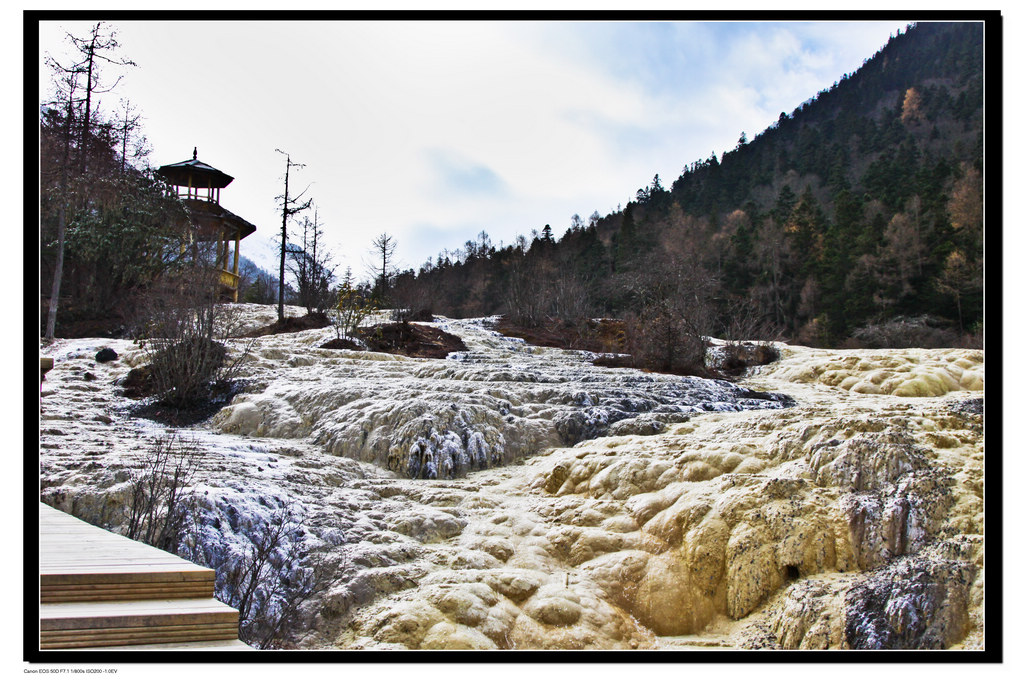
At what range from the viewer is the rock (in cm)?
800

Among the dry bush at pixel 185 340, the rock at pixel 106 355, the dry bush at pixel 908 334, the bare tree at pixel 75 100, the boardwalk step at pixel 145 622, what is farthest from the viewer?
the rock at pixel 106 355

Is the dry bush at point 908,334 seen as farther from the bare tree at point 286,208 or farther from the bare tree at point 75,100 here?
the bare tree at point 75,100

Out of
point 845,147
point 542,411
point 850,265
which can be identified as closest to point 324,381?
point 542,411

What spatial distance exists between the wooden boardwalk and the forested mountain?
4089 mm

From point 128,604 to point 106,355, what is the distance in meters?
7.32

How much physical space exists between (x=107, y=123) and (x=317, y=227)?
20.3 feet

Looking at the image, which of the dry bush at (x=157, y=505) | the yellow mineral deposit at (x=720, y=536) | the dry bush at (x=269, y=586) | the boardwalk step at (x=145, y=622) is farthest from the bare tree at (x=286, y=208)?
the boardwalk step at (x=145, y=622)

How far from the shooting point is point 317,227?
41.9ft

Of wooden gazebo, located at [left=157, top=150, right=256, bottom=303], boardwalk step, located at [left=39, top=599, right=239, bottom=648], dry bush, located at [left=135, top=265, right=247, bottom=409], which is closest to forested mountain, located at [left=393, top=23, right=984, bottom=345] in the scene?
boardwalk step, located at [left=39, top=599, right=239, bottom=648]

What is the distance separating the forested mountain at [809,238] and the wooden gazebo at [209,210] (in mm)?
4241

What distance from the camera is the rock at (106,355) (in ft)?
26.2

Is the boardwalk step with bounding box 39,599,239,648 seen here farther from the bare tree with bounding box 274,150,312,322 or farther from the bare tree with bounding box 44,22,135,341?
the bare tree with bounding box 274,150,312,322
